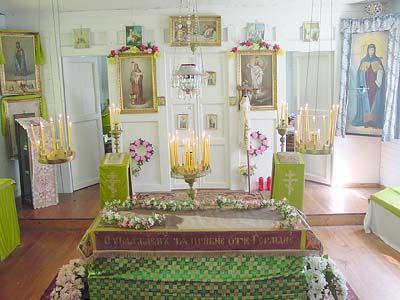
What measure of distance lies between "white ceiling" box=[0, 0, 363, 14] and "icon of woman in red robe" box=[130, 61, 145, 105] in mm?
884

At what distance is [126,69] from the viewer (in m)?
6.72

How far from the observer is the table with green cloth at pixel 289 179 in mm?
5191

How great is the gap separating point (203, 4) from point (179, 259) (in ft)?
13.8

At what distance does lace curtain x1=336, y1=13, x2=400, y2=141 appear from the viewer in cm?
601

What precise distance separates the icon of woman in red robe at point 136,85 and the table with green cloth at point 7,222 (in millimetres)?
2345

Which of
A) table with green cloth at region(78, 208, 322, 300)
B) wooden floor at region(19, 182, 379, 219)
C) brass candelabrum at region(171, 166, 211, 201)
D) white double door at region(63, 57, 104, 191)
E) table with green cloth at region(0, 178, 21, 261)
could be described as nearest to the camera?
brass candelabrum at region(171, 166, 211, 201)

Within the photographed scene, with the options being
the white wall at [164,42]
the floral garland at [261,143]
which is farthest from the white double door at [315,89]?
the floral garland at [261,143]

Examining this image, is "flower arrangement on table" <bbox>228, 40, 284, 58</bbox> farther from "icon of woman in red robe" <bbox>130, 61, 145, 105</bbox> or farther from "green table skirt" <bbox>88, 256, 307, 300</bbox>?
"green table skirt" <bbox>88, 256, 307, 300</bbox>

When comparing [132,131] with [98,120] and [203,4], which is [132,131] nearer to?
[98,120]

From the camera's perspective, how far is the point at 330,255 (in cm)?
486

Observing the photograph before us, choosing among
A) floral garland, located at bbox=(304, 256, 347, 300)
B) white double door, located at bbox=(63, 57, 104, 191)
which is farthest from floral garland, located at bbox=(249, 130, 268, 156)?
floral garland, located at bbox=(304, 256, 347, 300)

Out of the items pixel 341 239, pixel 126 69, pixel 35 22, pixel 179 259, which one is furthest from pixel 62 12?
pixel 341 239

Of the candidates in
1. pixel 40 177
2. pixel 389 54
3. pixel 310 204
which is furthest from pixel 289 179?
pixel 40 177

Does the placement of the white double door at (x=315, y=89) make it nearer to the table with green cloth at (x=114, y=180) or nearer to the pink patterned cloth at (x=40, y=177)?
the table with green cloth at (x=114, y=180)
